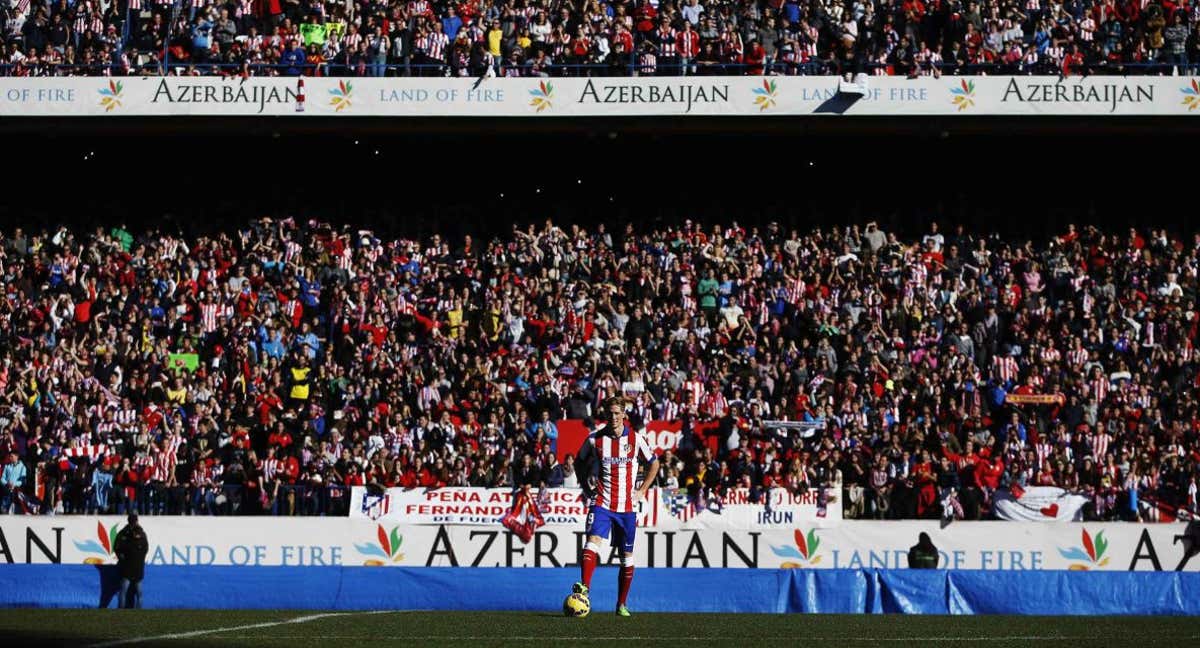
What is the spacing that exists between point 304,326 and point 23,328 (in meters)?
4.60

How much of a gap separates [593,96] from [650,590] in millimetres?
12708

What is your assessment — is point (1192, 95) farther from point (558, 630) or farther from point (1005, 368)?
point (558, 630)

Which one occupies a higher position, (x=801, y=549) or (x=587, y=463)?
(x=587, y=463)

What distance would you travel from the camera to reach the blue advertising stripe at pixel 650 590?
16.9 m

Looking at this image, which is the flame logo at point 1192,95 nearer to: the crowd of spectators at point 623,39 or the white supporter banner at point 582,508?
the crowd of spectators at point 623,39

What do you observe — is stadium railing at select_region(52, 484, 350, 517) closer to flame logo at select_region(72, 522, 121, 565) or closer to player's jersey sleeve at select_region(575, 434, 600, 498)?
flame logo at select_region(72, 522, 121, 565)

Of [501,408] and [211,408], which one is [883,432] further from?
[211,408]

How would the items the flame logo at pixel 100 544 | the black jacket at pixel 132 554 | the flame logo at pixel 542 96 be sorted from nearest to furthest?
the black jacket at pixel 132 554 → the flame logo at pixel 100 544 → the flame logo at pixel 542 96

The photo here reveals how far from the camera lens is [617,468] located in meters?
13.2

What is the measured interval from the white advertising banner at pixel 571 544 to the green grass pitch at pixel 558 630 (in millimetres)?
6684

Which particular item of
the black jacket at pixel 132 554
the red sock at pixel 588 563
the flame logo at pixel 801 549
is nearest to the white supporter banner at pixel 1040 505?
the flame logo at pixel 801 549

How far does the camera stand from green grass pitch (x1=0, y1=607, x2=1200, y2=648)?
32.9ft

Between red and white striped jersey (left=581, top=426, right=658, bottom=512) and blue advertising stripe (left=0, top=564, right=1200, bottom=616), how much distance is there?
3819mm

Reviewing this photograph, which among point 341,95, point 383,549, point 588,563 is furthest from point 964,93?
point 588,563
